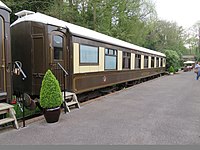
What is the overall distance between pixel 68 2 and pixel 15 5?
4.23 meters

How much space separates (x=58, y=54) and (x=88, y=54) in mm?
1709

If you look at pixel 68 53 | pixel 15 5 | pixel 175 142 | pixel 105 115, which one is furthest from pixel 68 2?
pixel 175 142

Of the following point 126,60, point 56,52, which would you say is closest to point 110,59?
point 126,60

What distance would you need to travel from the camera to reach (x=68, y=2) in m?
16.0

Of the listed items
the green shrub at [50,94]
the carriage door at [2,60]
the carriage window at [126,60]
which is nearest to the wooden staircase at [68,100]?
the green shrub at [50,94]

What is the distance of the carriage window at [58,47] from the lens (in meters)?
6.53

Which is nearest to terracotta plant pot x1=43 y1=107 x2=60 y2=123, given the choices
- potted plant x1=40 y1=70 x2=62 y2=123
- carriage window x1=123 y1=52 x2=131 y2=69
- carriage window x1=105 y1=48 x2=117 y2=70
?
potted plant x1=40 y1=70 x2=62 y2=123

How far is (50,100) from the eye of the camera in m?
5.05

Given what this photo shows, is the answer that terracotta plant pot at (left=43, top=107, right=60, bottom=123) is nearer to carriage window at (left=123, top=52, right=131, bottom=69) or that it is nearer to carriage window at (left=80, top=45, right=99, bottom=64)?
carriage window at (left=80, top=45, right=99, bottom=64)

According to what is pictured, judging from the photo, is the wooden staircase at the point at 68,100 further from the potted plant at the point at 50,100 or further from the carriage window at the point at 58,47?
the carriage window at the point at 58,47

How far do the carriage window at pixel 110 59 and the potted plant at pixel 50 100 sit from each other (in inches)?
191

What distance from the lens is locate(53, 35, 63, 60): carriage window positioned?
6534 mm

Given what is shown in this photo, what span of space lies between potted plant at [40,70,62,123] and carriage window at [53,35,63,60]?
1.54 meters

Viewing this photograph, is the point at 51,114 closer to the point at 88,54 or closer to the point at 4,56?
the point at 4,56
